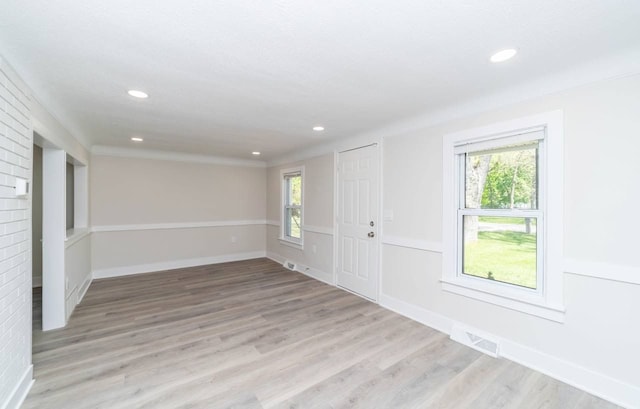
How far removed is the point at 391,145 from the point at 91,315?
4.11 m

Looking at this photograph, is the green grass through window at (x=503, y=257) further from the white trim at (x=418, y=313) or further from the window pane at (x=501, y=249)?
the white trim at (x=418, y=313)

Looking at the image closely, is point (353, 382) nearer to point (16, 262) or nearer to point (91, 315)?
point (16, 262)

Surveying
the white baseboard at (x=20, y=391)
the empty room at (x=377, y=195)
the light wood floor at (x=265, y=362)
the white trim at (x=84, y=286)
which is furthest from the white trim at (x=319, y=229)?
the white baseboard at (x=20, y=391)

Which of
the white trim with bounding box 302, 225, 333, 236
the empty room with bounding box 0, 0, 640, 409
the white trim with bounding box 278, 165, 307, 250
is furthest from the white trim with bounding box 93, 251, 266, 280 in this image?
the white trim with bounding box 302, 225, 333, 236

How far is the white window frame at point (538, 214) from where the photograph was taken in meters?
2.10

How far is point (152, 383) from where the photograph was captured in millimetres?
1981

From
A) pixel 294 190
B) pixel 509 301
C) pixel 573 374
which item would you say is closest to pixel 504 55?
pixel 509 301

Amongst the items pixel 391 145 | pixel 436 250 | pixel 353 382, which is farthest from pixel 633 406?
pixel 391 145

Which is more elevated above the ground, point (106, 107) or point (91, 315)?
point (106, 107)

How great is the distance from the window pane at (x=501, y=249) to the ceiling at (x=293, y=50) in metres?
1.20

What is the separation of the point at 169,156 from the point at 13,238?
12.3 feet

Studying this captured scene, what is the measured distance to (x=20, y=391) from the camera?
1780mm

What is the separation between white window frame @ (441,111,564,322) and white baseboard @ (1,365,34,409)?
343 cm

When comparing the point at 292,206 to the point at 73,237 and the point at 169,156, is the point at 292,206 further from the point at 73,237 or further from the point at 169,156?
the point at 73,237
